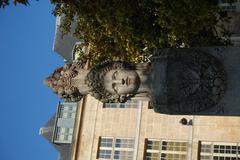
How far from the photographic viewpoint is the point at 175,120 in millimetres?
33000

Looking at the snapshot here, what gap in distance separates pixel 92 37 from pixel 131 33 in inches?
91.9

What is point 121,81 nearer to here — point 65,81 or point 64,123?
point 65,81

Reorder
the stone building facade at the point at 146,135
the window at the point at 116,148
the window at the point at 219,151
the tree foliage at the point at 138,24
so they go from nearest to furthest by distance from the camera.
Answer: the tree foliage at the point at 138,24
the window at the point at 219,151
the stone building facade at the point at 146,135
the window at the point at 116,148

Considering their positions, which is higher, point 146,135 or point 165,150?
point 146,135

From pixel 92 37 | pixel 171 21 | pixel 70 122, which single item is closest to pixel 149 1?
pixel 171 21

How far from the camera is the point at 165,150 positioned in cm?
3197

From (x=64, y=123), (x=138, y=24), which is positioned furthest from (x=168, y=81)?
(x=64, y=123)

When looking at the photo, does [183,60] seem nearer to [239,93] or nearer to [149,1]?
[239,93]

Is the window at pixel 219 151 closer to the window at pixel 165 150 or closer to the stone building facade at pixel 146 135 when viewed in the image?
the stone building facade at pixel 146 135

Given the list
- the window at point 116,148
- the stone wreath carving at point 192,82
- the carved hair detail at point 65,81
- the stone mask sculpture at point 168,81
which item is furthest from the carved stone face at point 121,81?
the window at point 116,148

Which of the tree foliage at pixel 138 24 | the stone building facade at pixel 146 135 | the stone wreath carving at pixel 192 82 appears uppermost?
the tree foliage at pixel 138 24

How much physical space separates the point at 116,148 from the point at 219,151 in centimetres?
703

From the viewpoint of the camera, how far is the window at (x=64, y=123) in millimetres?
40719

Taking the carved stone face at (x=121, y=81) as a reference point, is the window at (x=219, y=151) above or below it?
above
